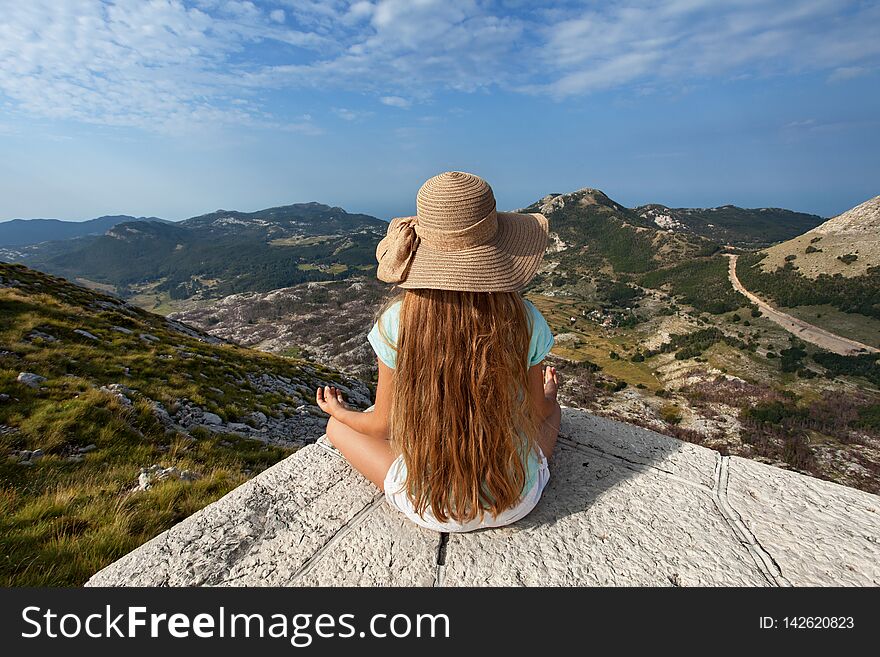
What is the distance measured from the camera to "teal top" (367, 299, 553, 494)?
256cm

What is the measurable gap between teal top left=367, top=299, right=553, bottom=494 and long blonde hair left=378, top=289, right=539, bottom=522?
0.22ft

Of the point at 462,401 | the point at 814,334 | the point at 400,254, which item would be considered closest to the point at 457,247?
the point at 400,254

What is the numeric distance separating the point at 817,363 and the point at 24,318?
104m

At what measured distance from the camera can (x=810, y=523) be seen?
9.12ft

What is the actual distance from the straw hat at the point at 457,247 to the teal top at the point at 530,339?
0.29 m

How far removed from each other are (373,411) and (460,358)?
110 centimetres

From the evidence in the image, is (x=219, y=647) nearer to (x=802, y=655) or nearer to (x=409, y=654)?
(x=409, y=654)

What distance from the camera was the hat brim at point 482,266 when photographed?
7.27 feet

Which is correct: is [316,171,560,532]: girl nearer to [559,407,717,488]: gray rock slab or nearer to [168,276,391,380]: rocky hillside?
[559,407,717,488]: gray rock slab

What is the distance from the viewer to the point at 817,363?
235 feet

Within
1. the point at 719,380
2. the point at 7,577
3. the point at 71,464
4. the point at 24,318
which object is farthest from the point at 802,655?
the point at 719,380

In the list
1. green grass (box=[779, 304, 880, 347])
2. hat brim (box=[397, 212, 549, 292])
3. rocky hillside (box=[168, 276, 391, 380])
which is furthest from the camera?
green grass (box=[779, 304, 880, 347])

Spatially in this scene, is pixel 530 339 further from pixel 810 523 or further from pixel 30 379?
pixel 30 379

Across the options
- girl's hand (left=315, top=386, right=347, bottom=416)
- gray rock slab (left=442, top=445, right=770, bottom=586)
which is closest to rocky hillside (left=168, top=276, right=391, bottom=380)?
girl's hand (left=315, top=386, right=347, bottom=416)
